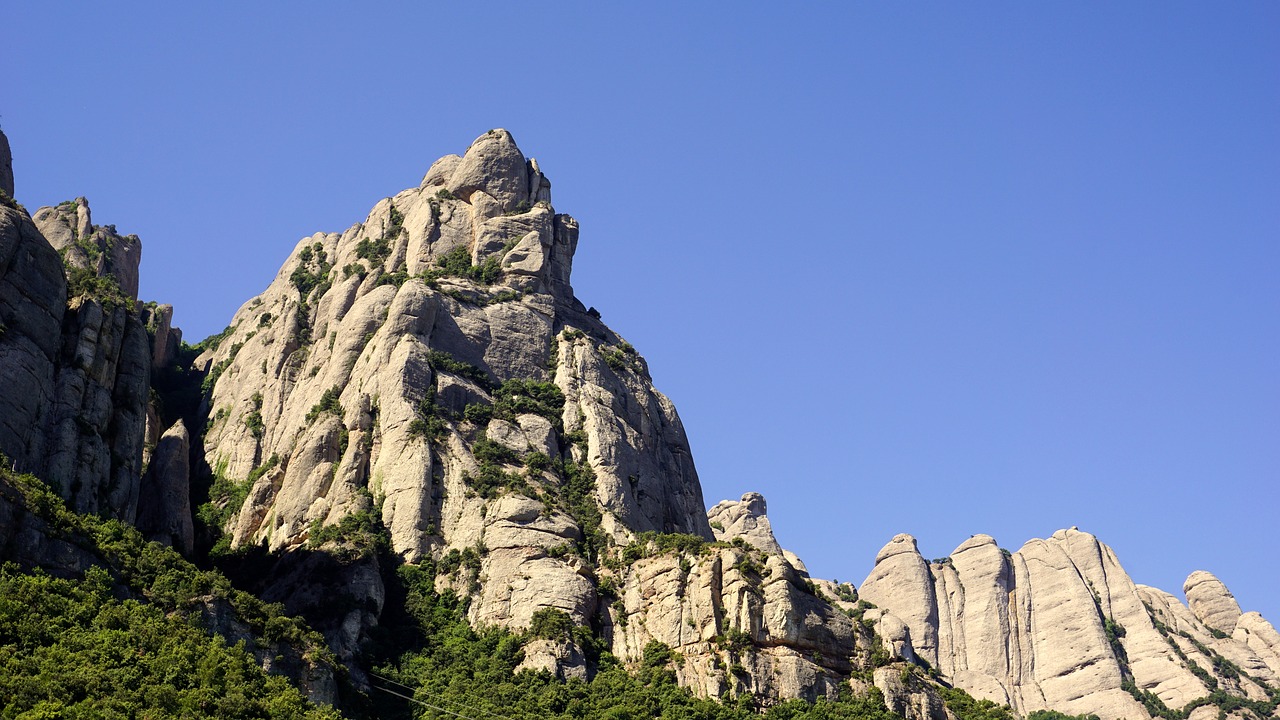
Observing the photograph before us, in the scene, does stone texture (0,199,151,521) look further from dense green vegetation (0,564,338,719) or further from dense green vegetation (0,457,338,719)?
dense green vegetation (0,564,338,719)

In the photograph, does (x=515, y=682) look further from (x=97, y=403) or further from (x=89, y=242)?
(x=89, y=242)

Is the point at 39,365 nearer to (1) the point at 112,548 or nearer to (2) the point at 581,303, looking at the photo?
(1) the point at 112,548

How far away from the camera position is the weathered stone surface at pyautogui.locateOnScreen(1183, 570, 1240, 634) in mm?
178875

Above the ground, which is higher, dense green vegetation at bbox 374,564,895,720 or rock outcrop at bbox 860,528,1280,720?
rock outcrop at bbox 860,528,1280,720

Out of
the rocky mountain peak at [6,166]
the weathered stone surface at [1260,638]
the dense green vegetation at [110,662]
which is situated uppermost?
the rocky mountain peak at [6,166]

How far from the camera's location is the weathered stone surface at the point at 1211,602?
179 m

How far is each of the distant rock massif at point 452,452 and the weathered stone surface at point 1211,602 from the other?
1472 cm

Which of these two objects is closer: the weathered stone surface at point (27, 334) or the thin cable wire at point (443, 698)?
the weathered stone surface at point (27, 334)

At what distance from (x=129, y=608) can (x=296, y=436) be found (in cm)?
3861

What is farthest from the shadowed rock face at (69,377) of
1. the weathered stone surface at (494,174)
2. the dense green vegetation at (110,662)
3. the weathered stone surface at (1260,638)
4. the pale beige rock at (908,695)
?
the weathered stone surface at (1260,638)

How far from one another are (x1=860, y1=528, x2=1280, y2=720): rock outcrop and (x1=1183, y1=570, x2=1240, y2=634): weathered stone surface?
146 millimetres

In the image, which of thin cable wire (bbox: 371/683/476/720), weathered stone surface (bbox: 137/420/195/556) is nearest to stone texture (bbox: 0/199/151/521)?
weathered stone surface (bbox: 137/420/195/556)

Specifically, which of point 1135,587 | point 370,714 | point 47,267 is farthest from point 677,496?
point 1135,587

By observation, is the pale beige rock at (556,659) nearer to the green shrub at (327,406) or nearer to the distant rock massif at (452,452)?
the distant rock massif at (452,452)
